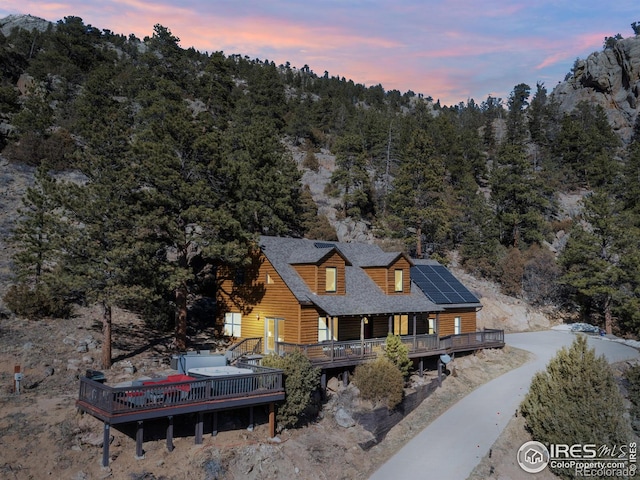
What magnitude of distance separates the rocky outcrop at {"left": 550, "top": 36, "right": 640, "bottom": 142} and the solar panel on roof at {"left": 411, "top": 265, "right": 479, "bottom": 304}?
82.8m

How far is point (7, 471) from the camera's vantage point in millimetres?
15102

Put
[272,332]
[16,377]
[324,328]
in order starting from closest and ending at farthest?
1. [16,377]
2. [324,328]
3. [272,332]

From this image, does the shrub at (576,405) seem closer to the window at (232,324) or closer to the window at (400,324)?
the window at (400,324)

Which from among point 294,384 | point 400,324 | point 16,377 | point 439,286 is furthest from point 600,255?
point 16,377

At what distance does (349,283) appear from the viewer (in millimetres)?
29688

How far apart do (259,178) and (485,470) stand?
29.0 m

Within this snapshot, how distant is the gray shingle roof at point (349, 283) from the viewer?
26500 millimetres

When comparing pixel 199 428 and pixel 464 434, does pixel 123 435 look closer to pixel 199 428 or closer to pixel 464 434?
pixel 199 428

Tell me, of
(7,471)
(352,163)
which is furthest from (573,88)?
(7,471)

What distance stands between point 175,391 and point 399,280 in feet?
57.5

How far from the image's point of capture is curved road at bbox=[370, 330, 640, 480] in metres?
19.1

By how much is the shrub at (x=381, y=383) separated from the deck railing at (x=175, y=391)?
15.7 feet

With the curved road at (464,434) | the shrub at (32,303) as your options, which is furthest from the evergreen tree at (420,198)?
the shrub at (32,303)

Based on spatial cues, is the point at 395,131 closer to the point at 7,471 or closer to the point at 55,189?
the point at 55,189
